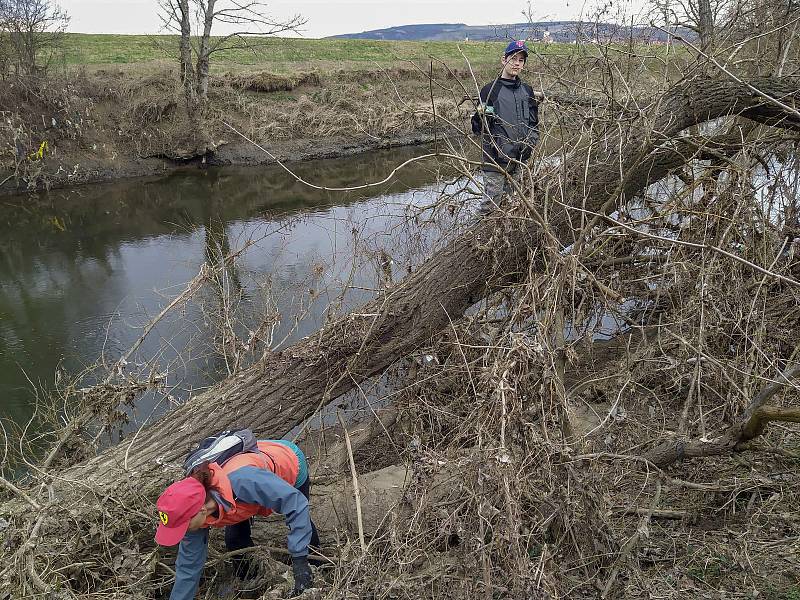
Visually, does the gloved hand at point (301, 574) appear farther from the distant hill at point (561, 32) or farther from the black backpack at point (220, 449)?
the distant hill at point (561, 32)

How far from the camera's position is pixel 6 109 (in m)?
13.6

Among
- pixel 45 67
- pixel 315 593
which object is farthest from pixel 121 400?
pixel 45 67

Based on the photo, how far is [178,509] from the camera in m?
2.65

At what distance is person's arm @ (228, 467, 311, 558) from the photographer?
2779 mm

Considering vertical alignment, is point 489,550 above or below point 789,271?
below

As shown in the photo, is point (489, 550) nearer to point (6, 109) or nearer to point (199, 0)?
point (6, 109)

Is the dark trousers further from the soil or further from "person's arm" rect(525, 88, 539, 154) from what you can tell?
the soil

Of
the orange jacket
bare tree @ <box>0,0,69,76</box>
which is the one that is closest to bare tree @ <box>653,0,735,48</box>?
the orange jacket

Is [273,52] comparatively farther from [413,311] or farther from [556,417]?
[556,417]

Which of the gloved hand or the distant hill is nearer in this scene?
the gloved hand

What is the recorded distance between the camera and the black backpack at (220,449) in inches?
107

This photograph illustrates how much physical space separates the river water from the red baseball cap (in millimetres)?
1909

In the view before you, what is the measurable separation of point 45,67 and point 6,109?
1.68 m

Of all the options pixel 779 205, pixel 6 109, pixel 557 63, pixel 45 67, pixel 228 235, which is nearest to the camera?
pixel 779 205
